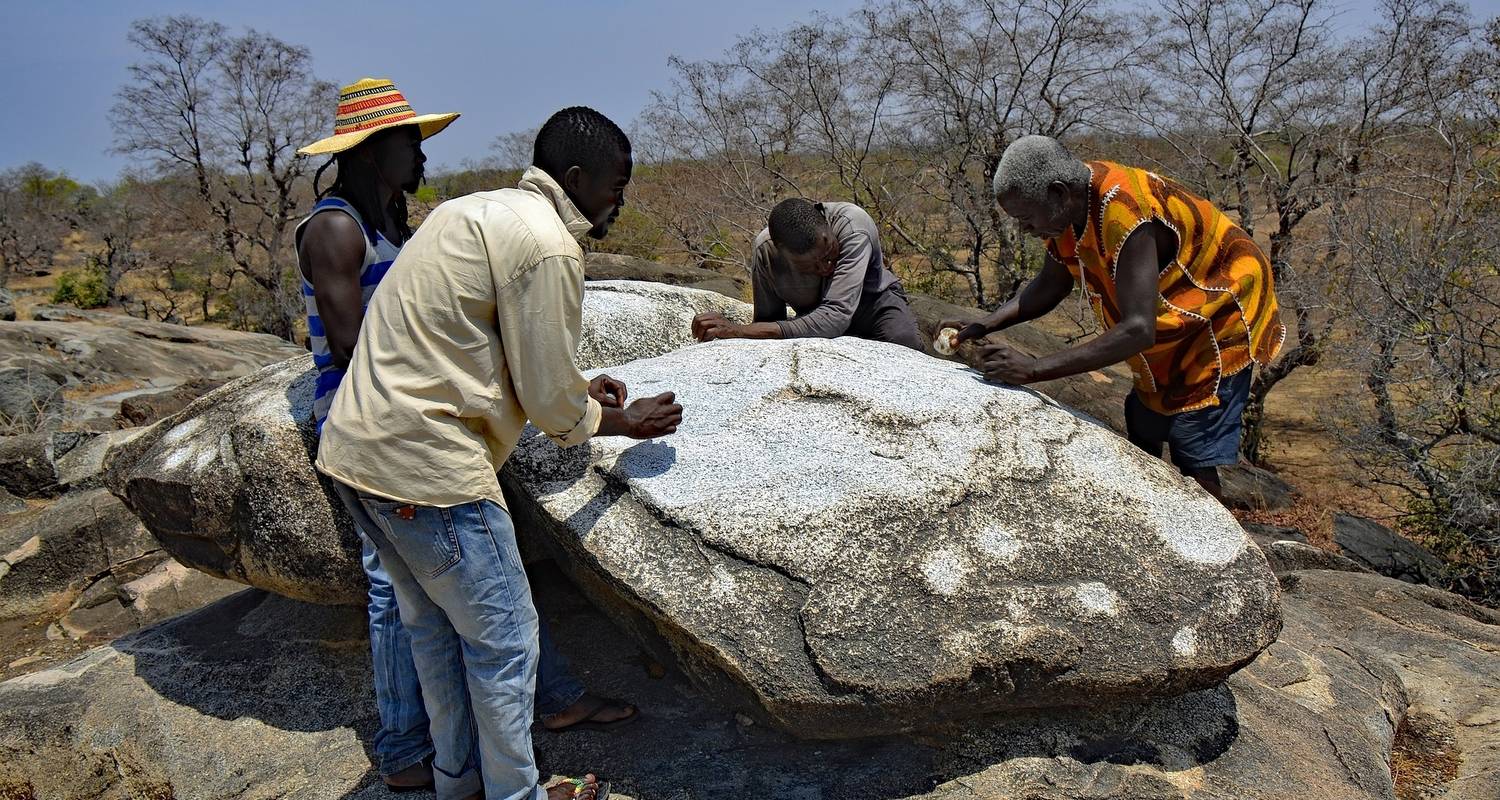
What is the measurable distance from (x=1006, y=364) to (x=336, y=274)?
1.78 meters

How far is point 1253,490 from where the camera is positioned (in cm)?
702

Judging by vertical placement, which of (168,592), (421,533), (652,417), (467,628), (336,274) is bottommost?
(168,592)

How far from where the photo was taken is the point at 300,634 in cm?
320

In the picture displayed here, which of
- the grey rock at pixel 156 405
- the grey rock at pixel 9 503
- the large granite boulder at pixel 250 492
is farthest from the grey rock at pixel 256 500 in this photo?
the grey rock at pixel 156 405

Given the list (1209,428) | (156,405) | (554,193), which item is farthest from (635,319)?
(156,405)

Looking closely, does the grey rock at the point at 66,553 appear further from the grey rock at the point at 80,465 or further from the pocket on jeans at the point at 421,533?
the pocket on jeans at the point at 421,533

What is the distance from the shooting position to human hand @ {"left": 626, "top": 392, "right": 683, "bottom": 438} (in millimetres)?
2324

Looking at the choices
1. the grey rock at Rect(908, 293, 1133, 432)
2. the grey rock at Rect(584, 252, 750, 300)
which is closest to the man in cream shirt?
the grey rock at Rect(908, 293, 1133, 432)

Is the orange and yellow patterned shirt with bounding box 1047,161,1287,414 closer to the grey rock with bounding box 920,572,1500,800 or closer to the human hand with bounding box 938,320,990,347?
the human hand with bounding box 938,320,990,347

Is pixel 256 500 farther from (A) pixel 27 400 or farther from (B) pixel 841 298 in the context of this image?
(A) pixel 27 400

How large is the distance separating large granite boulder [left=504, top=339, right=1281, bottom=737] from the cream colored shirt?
0.57 m

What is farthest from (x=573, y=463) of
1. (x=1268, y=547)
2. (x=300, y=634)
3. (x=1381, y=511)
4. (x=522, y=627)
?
(x=1381, y=511)

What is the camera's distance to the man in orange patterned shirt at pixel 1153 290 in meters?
2.60

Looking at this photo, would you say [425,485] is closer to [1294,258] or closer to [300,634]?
[300,634]
